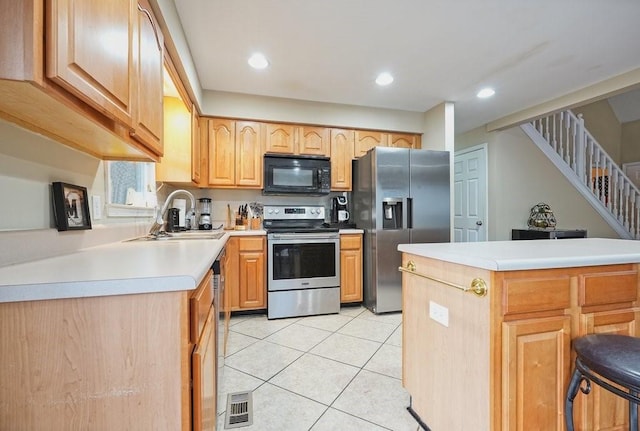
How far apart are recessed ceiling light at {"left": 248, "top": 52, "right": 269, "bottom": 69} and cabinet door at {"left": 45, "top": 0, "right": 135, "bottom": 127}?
1.42 meters

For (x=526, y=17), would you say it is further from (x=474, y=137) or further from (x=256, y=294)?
(x=256, y=294)

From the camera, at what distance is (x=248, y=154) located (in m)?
3.36

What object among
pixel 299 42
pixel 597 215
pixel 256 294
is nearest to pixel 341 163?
pixel 299 42

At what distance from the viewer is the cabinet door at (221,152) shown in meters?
3.26

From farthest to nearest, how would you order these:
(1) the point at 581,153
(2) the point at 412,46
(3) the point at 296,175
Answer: (1) the point at 581,153
(3) the point at 296,175
(2) the point at 412,46

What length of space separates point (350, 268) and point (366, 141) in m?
1.62

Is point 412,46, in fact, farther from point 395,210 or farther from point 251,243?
point 251,243

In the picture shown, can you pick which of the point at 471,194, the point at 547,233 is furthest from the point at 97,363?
the point at 471,194

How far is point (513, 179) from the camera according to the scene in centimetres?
426

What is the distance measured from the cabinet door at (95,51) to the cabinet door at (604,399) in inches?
77.3

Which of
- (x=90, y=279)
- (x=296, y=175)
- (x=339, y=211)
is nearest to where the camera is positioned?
(x=90, y=279)

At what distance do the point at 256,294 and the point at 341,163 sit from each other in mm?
1840

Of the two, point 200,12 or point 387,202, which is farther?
point 387,202

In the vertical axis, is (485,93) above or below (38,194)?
above
